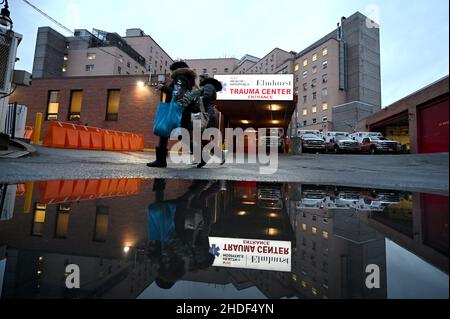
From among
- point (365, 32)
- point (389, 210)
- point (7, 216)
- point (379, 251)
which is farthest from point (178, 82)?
point (365, 32)

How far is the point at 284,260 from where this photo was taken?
96 cm

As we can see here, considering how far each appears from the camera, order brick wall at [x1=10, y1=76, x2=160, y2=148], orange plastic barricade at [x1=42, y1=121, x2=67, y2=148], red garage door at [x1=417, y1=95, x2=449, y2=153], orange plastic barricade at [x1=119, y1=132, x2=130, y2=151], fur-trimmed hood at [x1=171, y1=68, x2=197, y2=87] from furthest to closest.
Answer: brick wall at [x1=10, y1=76, x2=160, y2=148]
red garage door at [x1=417, y1=95, x2=449, y2=153]
orange plastic barricade at [x1=119, y1=132, x2=130, y2=151]
orange plastic barricade at [x1=42, y1=121, x2=67, y2=148]
fur-trimmed hood at [x1=171, y1=68, x2=197, y2=87]

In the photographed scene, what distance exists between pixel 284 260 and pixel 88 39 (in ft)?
203

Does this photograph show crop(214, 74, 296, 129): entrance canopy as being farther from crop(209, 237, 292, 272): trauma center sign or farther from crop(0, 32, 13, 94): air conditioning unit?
crop(209, 237, 292, 272): trauma center sign

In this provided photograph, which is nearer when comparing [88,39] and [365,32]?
[365,32]

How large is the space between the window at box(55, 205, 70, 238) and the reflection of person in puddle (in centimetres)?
41

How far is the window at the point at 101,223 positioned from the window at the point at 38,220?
253mm

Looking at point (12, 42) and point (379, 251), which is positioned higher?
point (12, 42)

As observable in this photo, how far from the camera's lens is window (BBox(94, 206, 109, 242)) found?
1.15 m

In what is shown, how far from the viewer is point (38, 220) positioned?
4.49 ft

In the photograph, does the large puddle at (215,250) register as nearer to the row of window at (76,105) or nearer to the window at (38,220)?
the window at (38,220)

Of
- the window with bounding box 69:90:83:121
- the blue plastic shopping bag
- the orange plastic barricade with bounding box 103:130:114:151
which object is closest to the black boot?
the blue plastic shopping bag

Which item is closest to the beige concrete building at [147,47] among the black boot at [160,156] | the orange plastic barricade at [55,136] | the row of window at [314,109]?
the row of window at [314,109]

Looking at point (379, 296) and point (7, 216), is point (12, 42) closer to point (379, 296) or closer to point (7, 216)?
point (7, 216)
